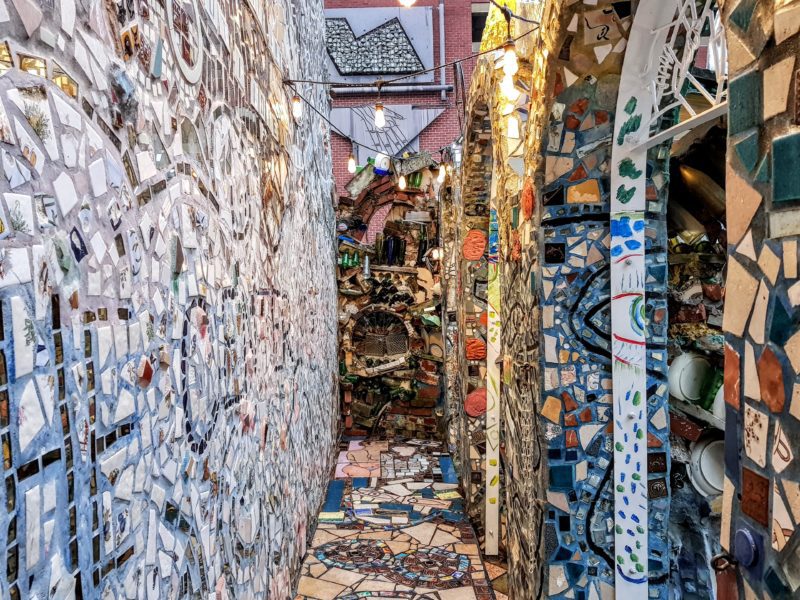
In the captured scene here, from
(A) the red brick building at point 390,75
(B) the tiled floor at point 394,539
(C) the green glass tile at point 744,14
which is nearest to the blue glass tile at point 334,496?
(B) the tiled floor at point 394,539

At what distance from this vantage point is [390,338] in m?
8.59

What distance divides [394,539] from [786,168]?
474cm

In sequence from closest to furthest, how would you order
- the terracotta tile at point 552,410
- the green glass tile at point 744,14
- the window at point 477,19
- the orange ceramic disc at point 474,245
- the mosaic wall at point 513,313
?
the green glass tile at point 744,14, the terracotta tile at point 552,410, the mosaic wall at point 513,313, the orange ceramic disc at point 474,245, the window at point 477,19

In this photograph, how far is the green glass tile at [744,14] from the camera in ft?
3.12

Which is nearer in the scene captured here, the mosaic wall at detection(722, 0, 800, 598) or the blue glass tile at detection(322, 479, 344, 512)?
the mosaic wall at detection(722, 0, 800, 598)

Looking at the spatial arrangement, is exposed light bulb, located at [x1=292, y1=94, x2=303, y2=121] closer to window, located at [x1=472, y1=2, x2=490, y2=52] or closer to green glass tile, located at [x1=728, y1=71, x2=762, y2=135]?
green glass tile, located at [x1=728, y1=71, x2=762, y2=135]

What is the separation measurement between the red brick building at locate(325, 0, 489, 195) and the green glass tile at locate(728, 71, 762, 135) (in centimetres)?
1124

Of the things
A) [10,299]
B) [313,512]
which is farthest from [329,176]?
[10,299]

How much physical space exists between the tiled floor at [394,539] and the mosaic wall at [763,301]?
351cm

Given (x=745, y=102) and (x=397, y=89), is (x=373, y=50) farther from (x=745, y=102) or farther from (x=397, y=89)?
(x=745, y=102)

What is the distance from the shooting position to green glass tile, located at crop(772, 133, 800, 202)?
851mm

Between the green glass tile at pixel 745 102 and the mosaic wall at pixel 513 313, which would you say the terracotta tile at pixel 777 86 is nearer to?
the green glass tile at pixel 745 102

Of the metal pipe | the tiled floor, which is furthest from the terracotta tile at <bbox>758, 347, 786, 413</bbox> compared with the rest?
the metal pipe

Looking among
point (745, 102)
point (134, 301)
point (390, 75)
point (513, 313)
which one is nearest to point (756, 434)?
point (745, 102)
